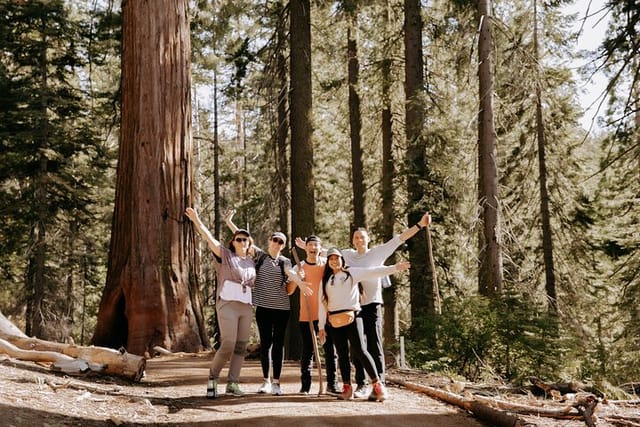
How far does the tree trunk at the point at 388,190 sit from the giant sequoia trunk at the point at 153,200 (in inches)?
257

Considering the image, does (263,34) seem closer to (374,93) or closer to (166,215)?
(374,93)

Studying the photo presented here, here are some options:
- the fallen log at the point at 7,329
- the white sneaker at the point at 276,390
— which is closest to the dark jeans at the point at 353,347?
the white sneaker at the point at 276,390

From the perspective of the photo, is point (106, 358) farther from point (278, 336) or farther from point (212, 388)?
point (278, 336)

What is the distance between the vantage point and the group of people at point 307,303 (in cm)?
718

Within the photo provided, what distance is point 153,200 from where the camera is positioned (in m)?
10.6

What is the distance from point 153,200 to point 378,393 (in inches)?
215

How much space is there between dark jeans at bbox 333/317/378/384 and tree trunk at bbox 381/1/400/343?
872cm

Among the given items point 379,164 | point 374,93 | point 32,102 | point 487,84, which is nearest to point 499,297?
point 487,84

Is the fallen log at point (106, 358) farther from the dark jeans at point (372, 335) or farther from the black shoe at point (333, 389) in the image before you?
the dark jeans at point (372, 335)

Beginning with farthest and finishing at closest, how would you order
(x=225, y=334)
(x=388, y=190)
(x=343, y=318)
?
(x=388, y=190) < (x=343, y=318) < (x=225, y=334)

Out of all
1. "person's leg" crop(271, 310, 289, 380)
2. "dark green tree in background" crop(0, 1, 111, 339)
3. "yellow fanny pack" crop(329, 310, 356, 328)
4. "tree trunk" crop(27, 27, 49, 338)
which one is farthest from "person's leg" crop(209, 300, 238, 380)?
"tree trunk" crop(27, 27, 49, 338)

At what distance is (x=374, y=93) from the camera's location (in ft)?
63.4

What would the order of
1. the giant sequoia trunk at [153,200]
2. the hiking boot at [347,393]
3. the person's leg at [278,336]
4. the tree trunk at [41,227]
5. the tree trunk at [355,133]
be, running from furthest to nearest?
the tree trunk at [41,227] → the tree trunk at [355,133] → the giant sequoia trunk at [153,200] → the person's leg at [278,336] → the hiking boot at [347,393]

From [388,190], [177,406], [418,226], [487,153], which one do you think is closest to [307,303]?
[418,226]
